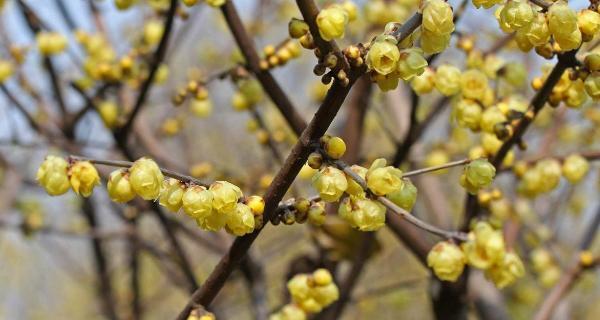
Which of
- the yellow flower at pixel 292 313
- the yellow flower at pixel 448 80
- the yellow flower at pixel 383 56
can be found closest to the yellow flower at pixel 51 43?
the yellow flower at pixel 292 313

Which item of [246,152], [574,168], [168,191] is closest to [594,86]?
[574,168]

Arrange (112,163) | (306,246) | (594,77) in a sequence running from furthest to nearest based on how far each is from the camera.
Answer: (306,246)
(594,77)
(112,163)

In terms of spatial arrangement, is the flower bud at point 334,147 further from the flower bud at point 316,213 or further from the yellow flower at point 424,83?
the yellow flower at point 424,83

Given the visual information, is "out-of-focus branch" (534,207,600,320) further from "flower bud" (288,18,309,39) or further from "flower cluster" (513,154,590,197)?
"flower bud" (288,18,309,39)

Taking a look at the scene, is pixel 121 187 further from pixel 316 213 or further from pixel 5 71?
pixel 5 71

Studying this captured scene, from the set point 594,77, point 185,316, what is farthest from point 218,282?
point 594,77

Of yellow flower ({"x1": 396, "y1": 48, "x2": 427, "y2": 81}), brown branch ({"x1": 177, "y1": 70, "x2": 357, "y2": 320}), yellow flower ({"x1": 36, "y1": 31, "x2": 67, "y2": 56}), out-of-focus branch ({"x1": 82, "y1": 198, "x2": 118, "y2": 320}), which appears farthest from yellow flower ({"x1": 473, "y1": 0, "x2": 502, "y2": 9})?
out-of-focus branch ({"x1": 82, "y1": 198, "x2": 118, "y2": 320})

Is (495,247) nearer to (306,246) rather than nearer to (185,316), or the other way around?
(185,316)
